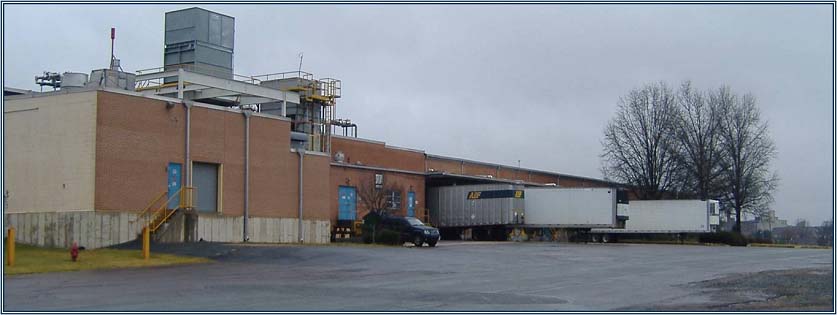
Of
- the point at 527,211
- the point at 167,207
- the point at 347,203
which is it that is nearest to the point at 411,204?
the point at 347,203

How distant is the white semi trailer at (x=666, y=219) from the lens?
62500 millimetres

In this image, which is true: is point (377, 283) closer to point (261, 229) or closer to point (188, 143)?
point (188, 143)

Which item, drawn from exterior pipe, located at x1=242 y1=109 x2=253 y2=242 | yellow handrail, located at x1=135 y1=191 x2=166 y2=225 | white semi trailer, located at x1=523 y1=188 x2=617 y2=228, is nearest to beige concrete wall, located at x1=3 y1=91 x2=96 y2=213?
yellow handrail, located at x1=135 y1=191 x2=166 y2=225

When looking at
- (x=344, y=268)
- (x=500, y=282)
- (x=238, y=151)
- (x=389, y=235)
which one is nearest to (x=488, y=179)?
(x=389, y=235)

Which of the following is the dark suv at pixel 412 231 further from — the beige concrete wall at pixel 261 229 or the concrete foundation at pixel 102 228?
the concrete foundation at pixel 102 228

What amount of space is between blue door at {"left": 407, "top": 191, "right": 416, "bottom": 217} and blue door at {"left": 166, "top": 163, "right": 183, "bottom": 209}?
2211 centimetres

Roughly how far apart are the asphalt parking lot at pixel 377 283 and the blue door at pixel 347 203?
1982 centimetres

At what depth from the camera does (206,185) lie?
4200cm

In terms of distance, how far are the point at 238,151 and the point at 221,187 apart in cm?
199

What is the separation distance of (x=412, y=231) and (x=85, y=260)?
18.1 m

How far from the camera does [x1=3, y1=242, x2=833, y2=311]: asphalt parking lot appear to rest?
667 inches

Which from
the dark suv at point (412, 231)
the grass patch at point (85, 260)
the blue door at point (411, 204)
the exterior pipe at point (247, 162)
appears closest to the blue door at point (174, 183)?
the exterior pipe at point (247, 162)

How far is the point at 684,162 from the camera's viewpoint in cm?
7744

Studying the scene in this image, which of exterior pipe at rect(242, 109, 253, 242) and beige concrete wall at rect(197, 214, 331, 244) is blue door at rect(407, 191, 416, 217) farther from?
exterior pipe at rect(242, 109, 253, 242)
